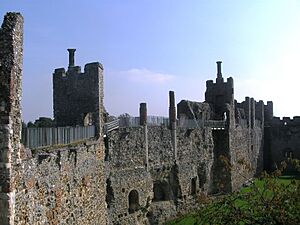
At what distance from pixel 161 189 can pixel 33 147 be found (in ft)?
45.5

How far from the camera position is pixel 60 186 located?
12.0 m

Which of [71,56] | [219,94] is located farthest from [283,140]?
[71,56]

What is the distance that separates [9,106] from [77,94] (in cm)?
1010

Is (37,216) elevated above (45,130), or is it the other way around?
(45,130)

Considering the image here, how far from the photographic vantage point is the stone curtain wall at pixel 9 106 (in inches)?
340

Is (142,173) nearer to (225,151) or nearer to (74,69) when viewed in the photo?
(74,69)

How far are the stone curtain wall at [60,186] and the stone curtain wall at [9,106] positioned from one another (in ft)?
1.17

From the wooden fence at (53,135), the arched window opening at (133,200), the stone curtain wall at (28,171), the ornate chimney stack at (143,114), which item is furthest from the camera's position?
the ornate chimney stack at (143,114)

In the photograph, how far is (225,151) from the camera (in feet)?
107

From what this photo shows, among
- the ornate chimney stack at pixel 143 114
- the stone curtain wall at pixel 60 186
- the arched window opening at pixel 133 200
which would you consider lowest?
the arched window opening at pixel 133 200

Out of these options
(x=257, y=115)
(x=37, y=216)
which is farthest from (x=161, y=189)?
(x=257, y=115)

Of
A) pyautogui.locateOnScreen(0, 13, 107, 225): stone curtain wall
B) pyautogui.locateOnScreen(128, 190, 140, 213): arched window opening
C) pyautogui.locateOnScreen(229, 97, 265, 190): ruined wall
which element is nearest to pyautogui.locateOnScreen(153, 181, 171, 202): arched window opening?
pyautogui.locateOnScreen(128, 190, 140, 213): arched window opening

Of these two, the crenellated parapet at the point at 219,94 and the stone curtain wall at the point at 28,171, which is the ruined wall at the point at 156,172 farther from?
the crenellated parapet at the point at 219,94

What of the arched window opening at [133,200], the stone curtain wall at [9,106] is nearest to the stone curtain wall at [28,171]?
the stone curtain wall at [9,106]
